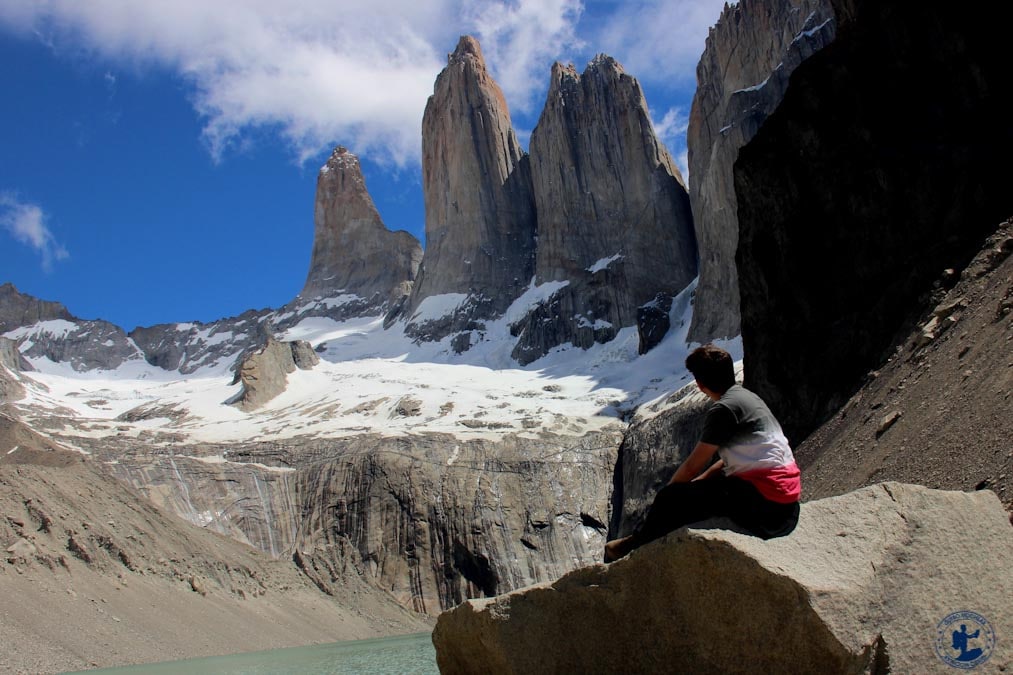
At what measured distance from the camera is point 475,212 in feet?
444

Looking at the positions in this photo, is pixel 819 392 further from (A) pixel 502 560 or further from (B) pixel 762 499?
(A) pixel 502 560

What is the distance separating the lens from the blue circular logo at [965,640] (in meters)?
5.37

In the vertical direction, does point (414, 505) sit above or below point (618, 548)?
above

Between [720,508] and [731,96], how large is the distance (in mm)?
83740

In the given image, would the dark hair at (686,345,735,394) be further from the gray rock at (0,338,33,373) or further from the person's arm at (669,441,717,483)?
the gray rock at (0,338,33,373)

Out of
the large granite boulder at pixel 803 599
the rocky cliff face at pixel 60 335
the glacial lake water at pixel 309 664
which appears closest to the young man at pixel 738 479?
the large granite boulder at pixel 803 599

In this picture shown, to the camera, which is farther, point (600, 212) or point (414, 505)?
point (600, 212)

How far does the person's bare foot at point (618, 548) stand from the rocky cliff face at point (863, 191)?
17.0 m

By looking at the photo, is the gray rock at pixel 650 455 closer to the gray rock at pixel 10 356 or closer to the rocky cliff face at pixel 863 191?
the rocky cliff face at pixel 863 191

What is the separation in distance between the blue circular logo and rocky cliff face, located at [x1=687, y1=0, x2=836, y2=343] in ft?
244

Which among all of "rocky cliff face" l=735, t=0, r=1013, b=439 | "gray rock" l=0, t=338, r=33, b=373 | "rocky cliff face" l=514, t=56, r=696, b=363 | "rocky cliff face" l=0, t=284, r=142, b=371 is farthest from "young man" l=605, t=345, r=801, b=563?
"rocky cliff face" l=0, t=284, r=142, b=371

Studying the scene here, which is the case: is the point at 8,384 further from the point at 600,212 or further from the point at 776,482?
the point at 776,482

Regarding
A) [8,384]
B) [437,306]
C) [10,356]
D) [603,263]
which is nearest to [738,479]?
[603,263]

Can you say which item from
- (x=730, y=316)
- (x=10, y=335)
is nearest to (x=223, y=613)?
(x=730, y=316)
